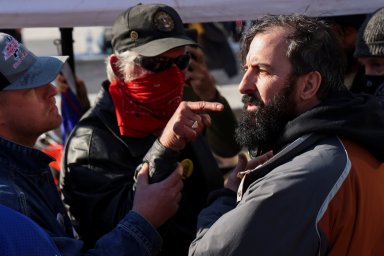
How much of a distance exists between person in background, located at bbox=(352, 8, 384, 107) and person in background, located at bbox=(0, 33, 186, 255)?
1.16 m

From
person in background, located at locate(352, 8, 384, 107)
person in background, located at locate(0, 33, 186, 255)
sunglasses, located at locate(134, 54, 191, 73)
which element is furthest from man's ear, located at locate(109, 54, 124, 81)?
person in background, located at locate(352, 8, 384, 107)

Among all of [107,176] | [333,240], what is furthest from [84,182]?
[333,240]

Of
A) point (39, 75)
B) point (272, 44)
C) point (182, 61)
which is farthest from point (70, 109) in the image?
point (272, 44)

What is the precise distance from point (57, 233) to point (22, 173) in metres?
0.24

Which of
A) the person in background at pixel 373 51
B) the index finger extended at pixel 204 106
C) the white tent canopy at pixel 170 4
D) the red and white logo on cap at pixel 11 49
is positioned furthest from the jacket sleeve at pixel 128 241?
the person in background at pixel 373 51

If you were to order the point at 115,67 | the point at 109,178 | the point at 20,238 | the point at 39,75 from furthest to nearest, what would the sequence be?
the point at 115,67, the point at 109,178, the point at 39,75, the point at 20,238

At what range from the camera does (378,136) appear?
183 centimetres

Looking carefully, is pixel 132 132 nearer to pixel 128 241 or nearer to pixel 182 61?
pixel 182 61

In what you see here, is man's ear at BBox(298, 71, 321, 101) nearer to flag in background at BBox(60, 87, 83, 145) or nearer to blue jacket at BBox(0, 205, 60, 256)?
blue jacket at BBox(0, 205, 60, 256)

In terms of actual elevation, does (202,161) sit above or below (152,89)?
below

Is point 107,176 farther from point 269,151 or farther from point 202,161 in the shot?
point 269,151

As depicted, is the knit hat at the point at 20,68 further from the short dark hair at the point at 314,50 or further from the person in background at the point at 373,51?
the person in background at the point at 373,51

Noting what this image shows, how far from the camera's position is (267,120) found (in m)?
1.97

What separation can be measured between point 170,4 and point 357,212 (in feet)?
4.80
